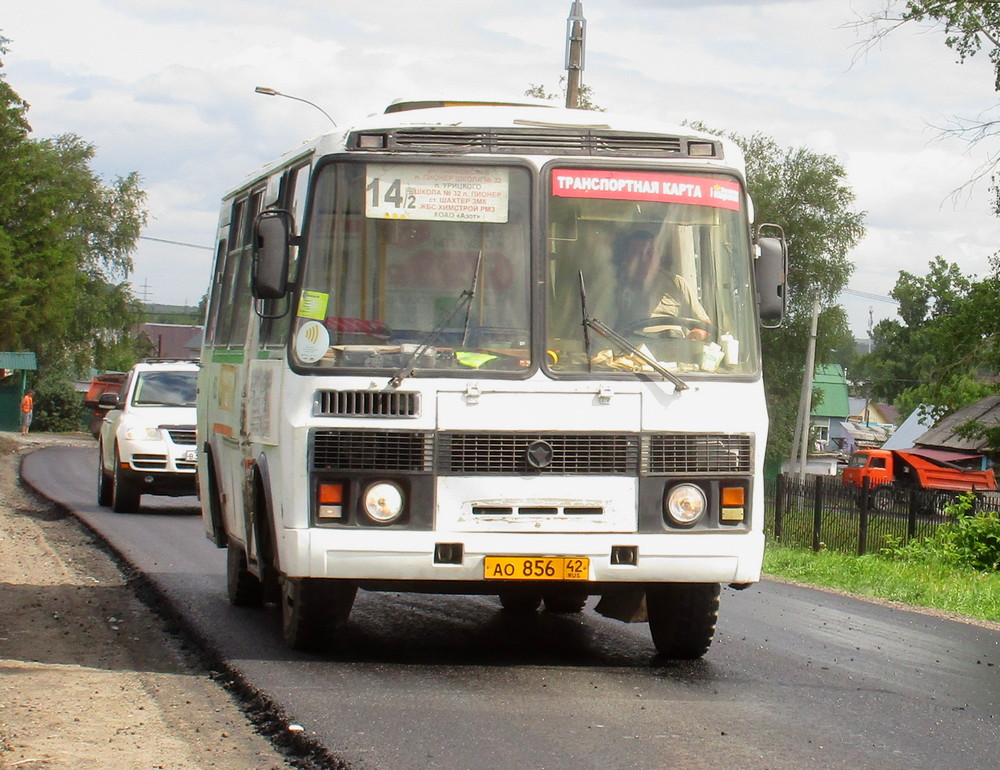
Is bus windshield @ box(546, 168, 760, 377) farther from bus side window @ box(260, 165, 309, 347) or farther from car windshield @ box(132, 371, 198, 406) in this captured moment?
car windshield @ box(132, 371, 198, 406)

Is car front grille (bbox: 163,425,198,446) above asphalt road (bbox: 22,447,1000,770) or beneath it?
above

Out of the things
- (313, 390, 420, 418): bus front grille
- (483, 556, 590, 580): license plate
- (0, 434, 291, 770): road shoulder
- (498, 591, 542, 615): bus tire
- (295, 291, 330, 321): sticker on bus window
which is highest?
(295, 291, 330, 321): sticker on bus window

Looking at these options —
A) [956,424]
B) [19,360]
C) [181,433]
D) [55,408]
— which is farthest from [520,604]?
[55,408]

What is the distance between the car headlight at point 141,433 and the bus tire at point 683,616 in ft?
42.3

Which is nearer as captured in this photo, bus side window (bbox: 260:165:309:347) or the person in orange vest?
bus side window (bbox: 260:165:309:347)

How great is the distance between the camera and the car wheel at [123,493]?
20750 millimetres

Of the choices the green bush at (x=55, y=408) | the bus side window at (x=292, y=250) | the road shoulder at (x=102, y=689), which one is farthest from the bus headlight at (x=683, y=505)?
the green bush at (x=55, y=408)

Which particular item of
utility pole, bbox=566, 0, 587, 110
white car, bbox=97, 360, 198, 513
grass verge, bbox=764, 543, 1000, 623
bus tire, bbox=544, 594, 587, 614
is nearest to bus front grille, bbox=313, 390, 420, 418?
bus tire, bbox=544, 594, 587, 614

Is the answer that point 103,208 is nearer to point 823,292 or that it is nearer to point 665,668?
point 823,292

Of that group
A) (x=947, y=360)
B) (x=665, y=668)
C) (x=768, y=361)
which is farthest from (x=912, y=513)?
(x=768, y=361)

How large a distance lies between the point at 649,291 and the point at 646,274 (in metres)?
0.09

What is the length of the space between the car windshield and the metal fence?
29.2 feet

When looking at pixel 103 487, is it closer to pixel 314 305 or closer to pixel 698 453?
pixel 314 305

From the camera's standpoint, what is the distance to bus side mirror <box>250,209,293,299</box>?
802cm
